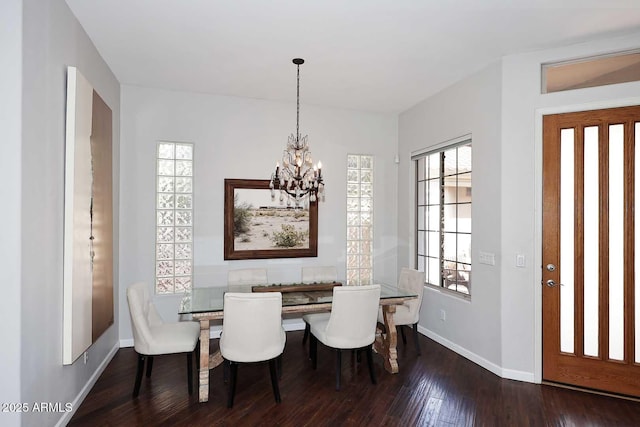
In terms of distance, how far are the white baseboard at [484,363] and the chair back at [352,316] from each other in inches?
51.6

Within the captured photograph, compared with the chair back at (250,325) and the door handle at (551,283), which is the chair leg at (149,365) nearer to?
the chair back at (250,325)

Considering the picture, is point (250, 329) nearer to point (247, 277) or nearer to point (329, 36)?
point (247, 277)

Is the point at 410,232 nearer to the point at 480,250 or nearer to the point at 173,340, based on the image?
the point at 480,250

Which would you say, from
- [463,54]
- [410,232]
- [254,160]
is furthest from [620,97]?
[254,160]

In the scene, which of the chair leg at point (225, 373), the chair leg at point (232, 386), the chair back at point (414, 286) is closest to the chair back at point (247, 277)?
the chair leg at point (225, 373)

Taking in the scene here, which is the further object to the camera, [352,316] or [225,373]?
[225,373]

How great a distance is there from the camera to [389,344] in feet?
12.3

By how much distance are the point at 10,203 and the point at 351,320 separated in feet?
8.26

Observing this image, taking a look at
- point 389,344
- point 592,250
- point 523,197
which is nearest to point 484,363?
point 389,344

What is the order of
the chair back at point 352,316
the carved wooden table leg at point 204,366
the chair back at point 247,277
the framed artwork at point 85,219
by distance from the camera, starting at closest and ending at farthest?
the framed artwork at point 85,219, the carved wooden table leg at point 204,366, the chair back at point 352,316, the chair back at point 247,277

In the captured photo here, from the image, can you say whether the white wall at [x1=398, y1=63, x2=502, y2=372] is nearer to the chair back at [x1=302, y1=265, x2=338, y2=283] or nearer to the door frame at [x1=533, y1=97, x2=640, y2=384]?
the door frame at [x1=533, y1=97, x2=640, y2=384]

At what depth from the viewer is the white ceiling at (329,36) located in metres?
2.79

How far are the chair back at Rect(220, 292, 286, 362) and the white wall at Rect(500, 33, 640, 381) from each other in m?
2.20

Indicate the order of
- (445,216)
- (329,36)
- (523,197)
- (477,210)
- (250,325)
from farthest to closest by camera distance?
(445,216) < (477,210) < (523,197) < (329,36) < (250,325)
